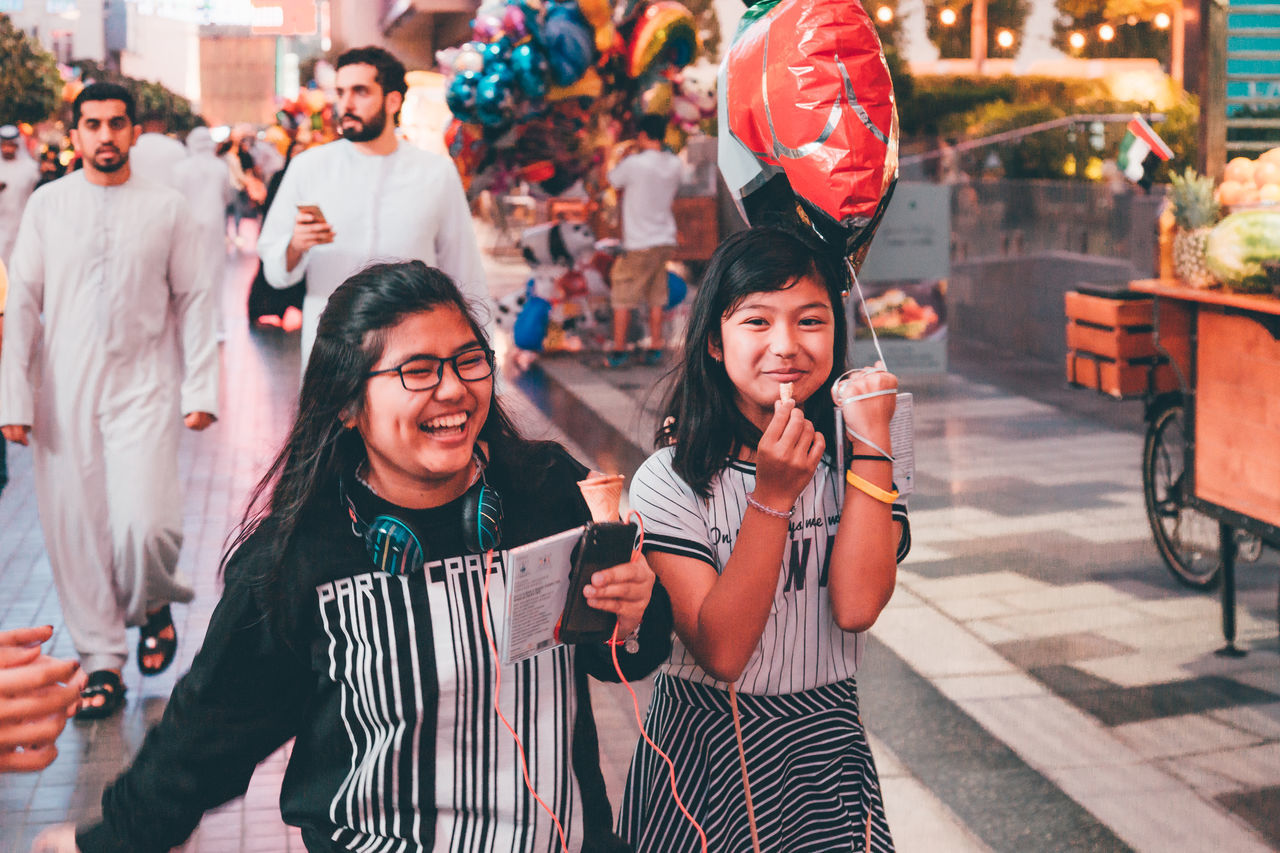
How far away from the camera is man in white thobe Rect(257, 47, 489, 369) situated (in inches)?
197

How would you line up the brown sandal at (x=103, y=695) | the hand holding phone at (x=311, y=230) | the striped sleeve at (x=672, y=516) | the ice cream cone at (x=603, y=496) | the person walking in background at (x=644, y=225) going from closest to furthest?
the ice cream cone at (x=603, y=496) < the striped sleeve at (x=672, y=516) < the hand holding phone at (x=311, y=230) < the brown sandal at (x=103, y=695) < the person walking in background at (x=644, y=225)

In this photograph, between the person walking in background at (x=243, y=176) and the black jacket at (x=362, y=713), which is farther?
the person walking in background at (x=243, y=176)

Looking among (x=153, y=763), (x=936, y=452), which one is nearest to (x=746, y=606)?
(x=153, y=763)

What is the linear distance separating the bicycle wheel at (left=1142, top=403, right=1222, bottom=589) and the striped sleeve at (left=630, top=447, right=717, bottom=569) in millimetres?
4208

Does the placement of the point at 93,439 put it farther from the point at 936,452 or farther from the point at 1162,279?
the point at 936,452

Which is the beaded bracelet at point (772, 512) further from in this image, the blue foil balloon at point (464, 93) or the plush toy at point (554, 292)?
the plush toy at point (554, 292)

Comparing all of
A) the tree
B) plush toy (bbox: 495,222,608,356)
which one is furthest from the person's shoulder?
the tree

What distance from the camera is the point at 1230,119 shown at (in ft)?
20.6

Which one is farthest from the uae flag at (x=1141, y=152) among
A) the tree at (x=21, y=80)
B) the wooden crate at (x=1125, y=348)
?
the tree at (x=21, y=80)

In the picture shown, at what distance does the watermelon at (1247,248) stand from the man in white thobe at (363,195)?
2.50 meters

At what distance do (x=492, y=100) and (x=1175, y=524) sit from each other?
22.3 feet

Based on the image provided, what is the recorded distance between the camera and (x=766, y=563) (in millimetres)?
2094

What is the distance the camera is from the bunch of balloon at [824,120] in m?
2.42

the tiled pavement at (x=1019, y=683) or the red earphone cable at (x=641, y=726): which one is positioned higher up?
the red earphone cable at (x=641, y=726)
